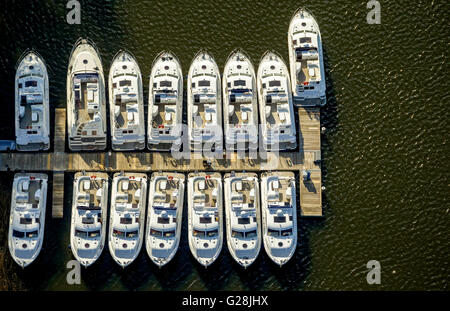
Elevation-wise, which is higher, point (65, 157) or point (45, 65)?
point (45, 65)

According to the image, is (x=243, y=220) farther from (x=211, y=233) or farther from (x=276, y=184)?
(x=276, y=184)

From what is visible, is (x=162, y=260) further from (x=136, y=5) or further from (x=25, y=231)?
(x=136, y=5)

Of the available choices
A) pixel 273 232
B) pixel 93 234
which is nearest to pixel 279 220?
pixel 273 232

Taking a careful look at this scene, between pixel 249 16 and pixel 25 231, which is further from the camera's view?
pixel 249 16

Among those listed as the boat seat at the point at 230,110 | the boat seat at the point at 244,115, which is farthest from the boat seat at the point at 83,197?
the boat seat at the point at 244,115

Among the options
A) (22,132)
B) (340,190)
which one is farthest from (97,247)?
(340,190)

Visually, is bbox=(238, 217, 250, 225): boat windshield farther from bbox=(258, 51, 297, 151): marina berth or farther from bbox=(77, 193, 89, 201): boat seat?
bbox=(77, 193, 89, 201): boat seat
